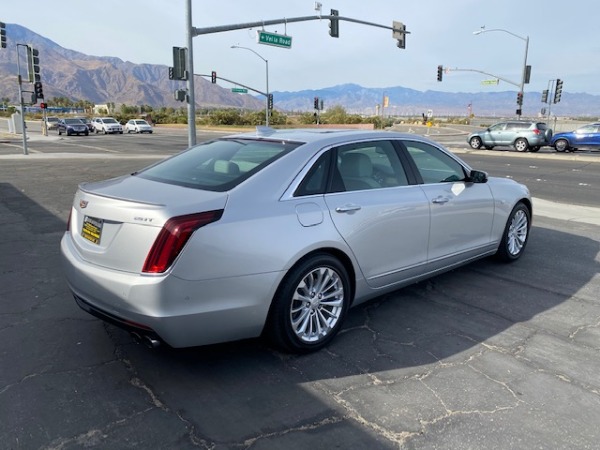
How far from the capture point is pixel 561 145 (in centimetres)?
2769

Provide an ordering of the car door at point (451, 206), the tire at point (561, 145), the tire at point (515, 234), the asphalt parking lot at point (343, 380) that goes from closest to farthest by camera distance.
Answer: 1. the asphalt parking lot at point (343, 380)
2. the car door at point (451, 206)
3. the tire at point (515, 234)
4. the tire at point (561, 145)

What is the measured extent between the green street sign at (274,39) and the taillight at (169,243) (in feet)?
69.9

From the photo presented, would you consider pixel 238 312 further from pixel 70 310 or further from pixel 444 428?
pixel 70 310

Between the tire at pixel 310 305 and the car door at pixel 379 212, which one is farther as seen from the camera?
the car door at pixel 379 212

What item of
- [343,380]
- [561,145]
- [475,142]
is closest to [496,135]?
[475,142]

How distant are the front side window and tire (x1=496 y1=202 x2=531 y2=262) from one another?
1070 mm

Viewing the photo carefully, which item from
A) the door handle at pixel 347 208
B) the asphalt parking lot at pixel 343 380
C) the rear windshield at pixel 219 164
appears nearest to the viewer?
the asphalt parking lot at pixel 343 380

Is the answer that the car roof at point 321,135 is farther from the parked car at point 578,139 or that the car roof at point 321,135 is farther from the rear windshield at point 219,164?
the parked car at point 578,139

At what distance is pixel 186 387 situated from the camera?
3090mm

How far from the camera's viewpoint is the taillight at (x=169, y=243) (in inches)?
111

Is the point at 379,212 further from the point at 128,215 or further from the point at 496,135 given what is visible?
the point at 496,135

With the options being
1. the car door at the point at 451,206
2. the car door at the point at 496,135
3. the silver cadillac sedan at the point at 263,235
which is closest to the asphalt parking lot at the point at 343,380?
the silver cadillac sedan at the point at 263,235

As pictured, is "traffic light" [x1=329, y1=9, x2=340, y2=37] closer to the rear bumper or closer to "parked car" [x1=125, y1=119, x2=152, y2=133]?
the rear bumper

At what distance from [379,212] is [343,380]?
1.32 meters
